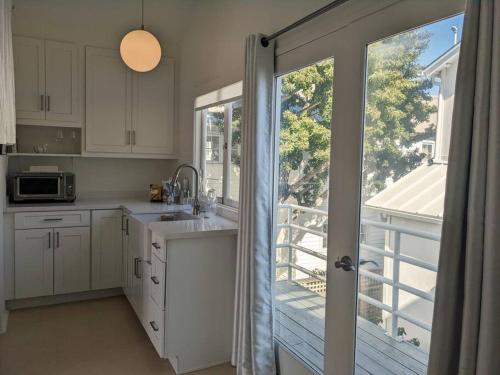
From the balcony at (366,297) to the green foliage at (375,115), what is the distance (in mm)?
191

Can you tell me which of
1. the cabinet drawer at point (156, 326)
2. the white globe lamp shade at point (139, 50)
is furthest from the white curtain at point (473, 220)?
the white globe lamp shade at point (139, 50)

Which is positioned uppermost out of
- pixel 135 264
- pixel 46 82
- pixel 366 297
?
pixel 46 82

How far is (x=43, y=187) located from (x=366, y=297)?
3.07m

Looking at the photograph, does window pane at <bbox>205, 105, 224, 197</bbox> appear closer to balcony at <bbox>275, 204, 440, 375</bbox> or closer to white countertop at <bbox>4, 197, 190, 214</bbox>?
white countertop at <bbox>4, 197, 190, 214</bbox>

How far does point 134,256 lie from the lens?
10.5ft

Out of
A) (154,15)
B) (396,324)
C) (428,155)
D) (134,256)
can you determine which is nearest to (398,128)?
(428,155)

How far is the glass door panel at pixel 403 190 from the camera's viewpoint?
141cm

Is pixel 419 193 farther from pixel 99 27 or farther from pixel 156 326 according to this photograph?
pixel 99 27

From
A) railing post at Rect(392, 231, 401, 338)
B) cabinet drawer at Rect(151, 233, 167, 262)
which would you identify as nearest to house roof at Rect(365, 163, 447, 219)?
railing post at Rect(392, 231, 401, 338)

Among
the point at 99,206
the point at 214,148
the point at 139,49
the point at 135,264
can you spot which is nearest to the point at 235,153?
the point at 214,148

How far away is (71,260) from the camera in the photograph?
3.52 metres

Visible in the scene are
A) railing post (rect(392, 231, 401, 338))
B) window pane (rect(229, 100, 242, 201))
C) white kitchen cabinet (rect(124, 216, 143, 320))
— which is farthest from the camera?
window pane (rect(229, 100, 242, 201))

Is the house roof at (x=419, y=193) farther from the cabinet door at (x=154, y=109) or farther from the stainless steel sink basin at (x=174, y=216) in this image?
the cabinet door at (x=154, y=109)

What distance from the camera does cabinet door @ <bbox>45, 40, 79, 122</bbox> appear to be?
359 centimetres
